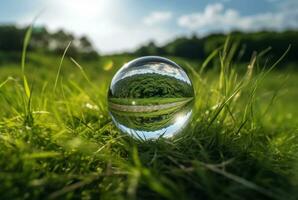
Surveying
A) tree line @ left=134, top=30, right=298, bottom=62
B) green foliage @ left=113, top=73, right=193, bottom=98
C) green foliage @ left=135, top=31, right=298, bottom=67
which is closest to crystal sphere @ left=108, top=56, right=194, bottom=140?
green foliage @ left=113, top=73, right=193, bottom=98

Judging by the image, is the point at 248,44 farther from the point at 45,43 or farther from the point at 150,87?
the point at 150,87

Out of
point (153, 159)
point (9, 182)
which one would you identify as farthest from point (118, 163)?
point (9, 182)

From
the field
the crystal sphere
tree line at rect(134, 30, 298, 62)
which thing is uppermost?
tree line at rect(134, 30, 298, 62)

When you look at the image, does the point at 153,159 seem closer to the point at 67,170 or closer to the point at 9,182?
the point at 67,170

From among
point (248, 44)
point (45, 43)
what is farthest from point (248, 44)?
point (45, 43)

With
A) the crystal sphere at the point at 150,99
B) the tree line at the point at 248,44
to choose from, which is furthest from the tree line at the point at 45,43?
the crystal sphere at the point at 150,99

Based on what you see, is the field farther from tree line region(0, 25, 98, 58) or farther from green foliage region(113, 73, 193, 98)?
tree line region(0, 25, 98, 58)

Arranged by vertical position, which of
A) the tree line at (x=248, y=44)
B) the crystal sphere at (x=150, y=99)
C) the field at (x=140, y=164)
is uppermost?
the tree line at (x=248, y=44)

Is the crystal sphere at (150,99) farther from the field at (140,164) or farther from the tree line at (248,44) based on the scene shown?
the tree line at (248,44)
